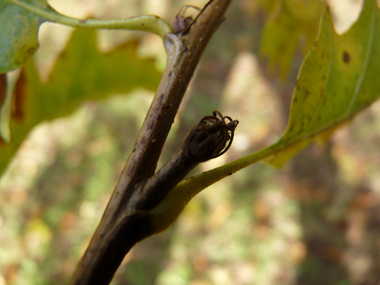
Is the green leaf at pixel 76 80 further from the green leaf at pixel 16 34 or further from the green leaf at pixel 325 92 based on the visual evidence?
the green leaf at pixel 325 92

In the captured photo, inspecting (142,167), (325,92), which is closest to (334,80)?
(325,92)

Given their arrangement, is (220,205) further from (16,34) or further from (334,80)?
(16,34)

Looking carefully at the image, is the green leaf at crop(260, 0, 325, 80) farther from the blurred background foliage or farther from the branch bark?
the blurred background foliage

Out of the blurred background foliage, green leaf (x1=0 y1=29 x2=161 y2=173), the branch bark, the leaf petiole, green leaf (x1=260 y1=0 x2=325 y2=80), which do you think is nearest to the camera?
the branch bark

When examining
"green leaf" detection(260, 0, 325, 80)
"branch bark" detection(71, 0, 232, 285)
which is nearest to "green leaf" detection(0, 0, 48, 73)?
"branch bark" detection(71, 0, 232, 285)

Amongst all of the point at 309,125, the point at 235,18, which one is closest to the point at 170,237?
the point at 309,125

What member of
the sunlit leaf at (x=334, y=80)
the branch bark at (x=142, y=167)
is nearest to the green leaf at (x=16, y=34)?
the branch bark at (x=142, y=167)
